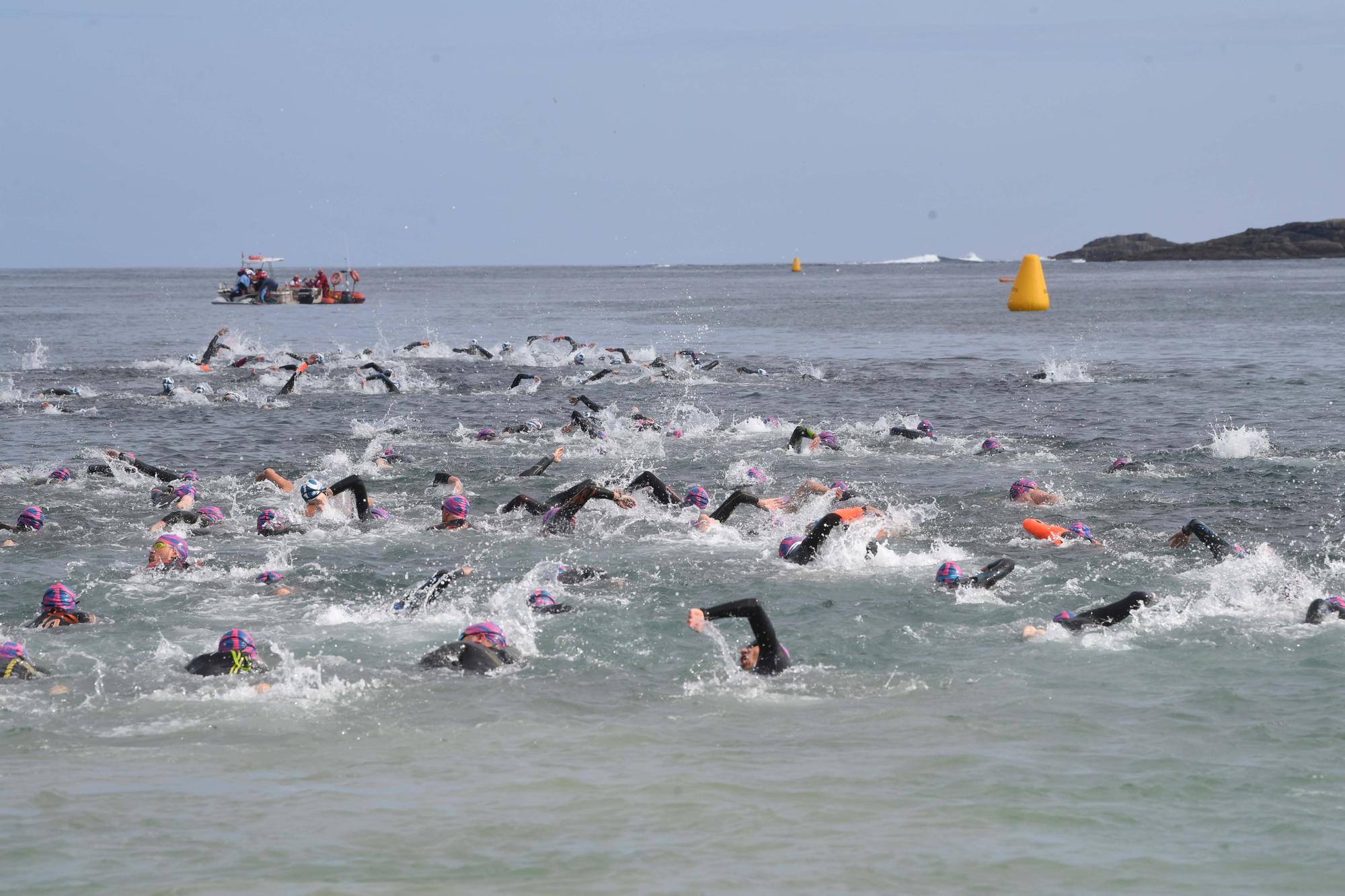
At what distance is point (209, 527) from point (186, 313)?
235 ft

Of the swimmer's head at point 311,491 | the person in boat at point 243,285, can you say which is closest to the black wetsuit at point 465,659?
the swimmer's head at point 311,491

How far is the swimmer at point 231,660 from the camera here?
11.5 metres

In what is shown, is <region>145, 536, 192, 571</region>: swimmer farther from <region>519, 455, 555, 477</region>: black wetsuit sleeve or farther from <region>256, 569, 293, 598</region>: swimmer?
<region>519, 455, 555, 477</region>: black wetsuit sleeve

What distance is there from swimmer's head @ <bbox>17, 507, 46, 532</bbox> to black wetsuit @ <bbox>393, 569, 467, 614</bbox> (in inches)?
255

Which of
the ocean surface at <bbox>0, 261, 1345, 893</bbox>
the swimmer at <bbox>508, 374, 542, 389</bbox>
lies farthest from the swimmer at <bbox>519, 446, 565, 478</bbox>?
the swimmer at <bbox>508, 374, 542, 389</bbox>

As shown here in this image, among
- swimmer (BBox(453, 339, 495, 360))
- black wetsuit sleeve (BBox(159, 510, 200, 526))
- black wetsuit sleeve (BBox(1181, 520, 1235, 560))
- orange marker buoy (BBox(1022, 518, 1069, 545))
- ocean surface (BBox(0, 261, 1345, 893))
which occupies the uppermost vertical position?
swimmer (BBox(453, 339, 495, 360))

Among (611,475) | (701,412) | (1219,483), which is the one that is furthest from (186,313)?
(1219,483)

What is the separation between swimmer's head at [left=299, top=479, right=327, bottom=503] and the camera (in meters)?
17.9

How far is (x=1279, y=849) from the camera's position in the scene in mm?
8180

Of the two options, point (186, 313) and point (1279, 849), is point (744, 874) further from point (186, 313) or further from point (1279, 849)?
point (186, 313)

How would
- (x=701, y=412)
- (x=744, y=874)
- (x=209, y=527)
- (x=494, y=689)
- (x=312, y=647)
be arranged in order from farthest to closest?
1. (x=701, y=412)
2. (x=209, y=527)
3. (x=312, y=647)
4. (x=494, y=689)
5. (x=744, y=874)

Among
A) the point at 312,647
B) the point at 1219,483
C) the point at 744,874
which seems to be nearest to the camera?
the point at 744,874

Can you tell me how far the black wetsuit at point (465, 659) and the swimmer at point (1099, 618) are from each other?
197 inches

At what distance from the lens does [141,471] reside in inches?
829
